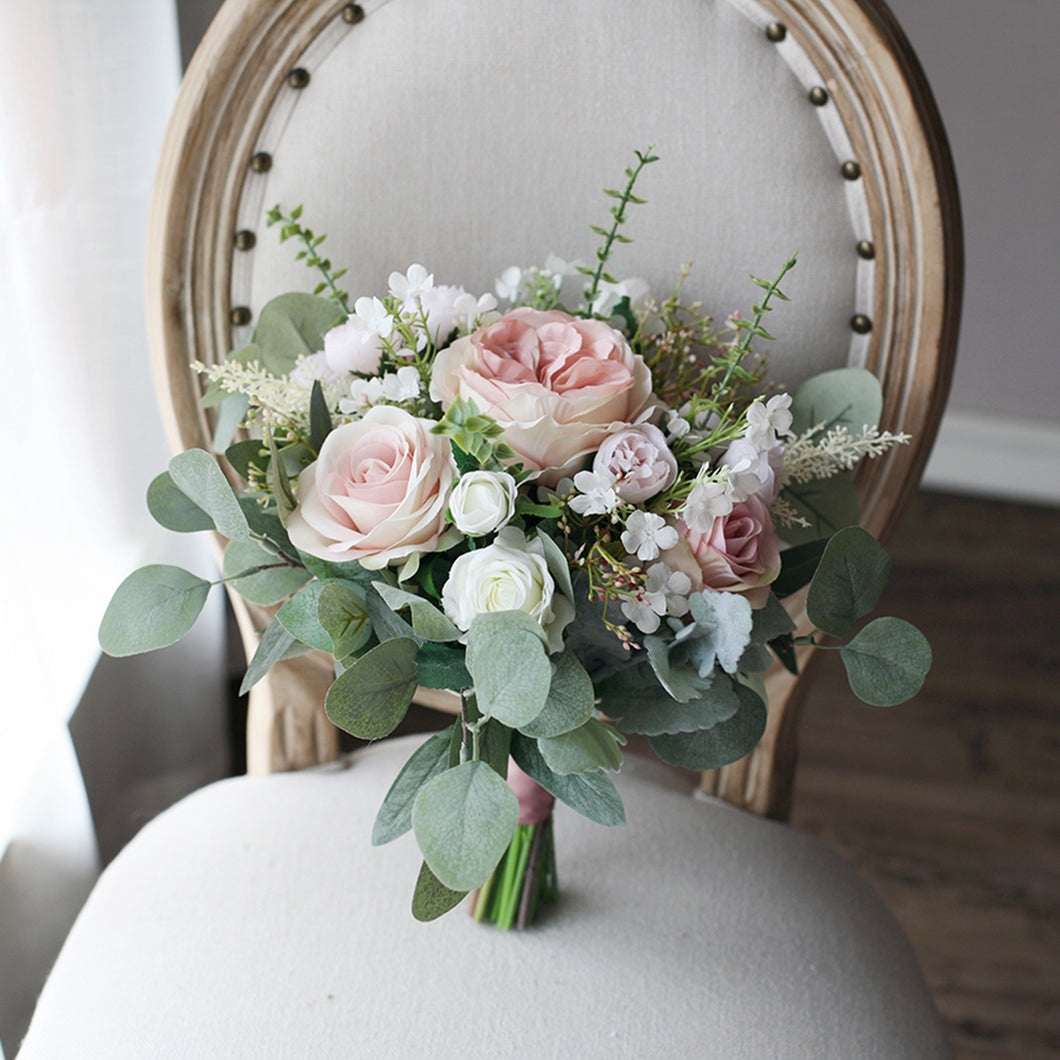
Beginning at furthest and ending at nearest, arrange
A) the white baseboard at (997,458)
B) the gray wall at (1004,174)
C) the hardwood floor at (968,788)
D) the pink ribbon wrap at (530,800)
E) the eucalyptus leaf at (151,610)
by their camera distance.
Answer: the white baseboard at (997,458) < the gray wall at (1004,174) < the hardwood floor at (968,788) < the pink ribbon wrap at (530,800) < the eucalyptus leaf at (151,610)

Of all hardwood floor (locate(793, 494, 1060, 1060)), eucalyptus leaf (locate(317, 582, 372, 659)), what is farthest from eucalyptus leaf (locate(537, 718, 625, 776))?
hardwood floor (locate(793, 494, 1060, 1060))

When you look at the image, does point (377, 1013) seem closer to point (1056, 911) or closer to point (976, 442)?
point (1056, 911)

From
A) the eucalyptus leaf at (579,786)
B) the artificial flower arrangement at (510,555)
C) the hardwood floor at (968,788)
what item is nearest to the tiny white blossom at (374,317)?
the artificial flower arrangement at (510,555)

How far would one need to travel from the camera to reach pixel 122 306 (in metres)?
0.88

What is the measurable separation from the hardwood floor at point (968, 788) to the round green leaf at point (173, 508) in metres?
1.04

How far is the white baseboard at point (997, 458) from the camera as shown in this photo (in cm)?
212

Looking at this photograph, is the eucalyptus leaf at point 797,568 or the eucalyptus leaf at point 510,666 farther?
the eucalyptus leaf at point 797,568

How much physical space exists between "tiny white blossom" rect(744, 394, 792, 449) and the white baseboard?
1.80 m

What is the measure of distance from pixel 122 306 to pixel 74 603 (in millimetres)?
267

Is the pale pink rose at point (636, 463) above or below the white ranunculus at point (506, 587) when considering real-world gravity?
above

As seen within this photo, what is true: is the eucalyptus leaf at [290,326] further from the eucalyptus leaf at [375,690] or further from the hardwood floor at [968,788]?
the hardwood floor at [968,788]

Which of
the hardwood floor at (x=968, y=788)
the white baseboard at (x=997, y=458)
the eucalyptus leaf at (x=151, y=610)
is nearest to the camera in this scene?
the eucalyptus leaf at (x=151, y=610)

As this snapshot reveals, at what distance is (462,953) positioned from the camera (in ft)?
2.01

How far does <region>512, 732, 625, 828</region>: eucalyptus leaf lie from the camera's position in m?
0.48
